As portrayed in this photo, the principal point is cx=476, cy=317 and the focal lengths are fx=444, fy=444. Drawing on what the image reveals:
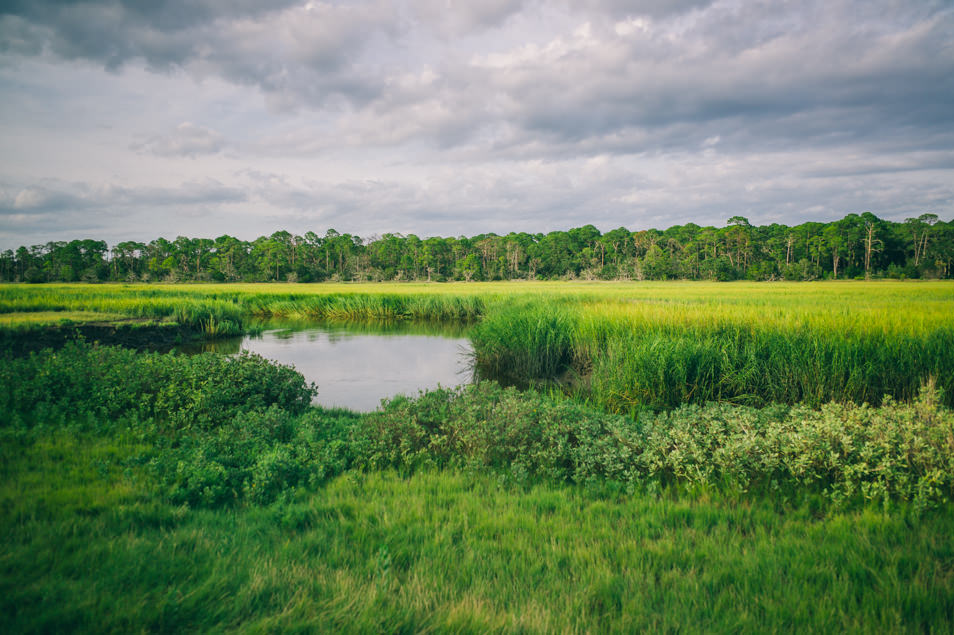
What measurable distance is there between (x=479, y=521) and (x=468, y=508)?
0.81 feet

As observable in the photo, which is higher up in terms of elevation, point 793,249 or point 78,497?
point 793,249

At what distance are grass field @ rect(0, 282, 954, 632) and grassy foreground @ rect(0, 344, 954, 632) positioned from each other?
0.02 meters

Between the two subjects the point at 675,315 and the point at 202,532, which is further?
the point at 675,315

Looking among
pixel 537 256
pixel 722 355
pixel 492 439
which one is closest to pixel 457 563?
pixel 492 439

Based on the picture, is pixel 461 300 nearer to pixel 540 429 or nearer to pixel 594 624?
pixel 540 429

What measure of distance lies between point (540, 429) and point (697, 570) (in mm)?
2501

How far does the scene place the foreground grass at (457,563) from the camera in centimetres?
229

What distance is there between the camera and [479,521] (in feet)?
11.5

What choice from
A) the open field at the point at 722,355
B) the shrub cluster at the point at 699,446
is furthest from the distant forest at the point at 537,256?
the shrub cluster at the point at 699,446

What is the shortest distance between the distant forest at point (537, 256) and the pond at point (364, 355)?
2451 inches

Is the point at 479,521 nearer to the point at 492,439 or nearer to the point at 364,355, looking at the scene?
the point at 492,439

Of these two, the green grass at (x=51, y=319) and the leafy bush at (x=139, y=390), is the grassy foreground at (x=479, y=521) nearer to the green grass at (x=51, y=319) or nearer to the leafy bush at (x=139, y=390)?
the leafy bush at (x=139, y=390)

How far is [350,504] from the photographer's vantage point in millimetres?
3773

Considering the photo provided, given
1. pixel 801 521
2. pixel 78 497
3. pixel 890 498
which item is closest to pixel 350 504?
pixel 78 497
